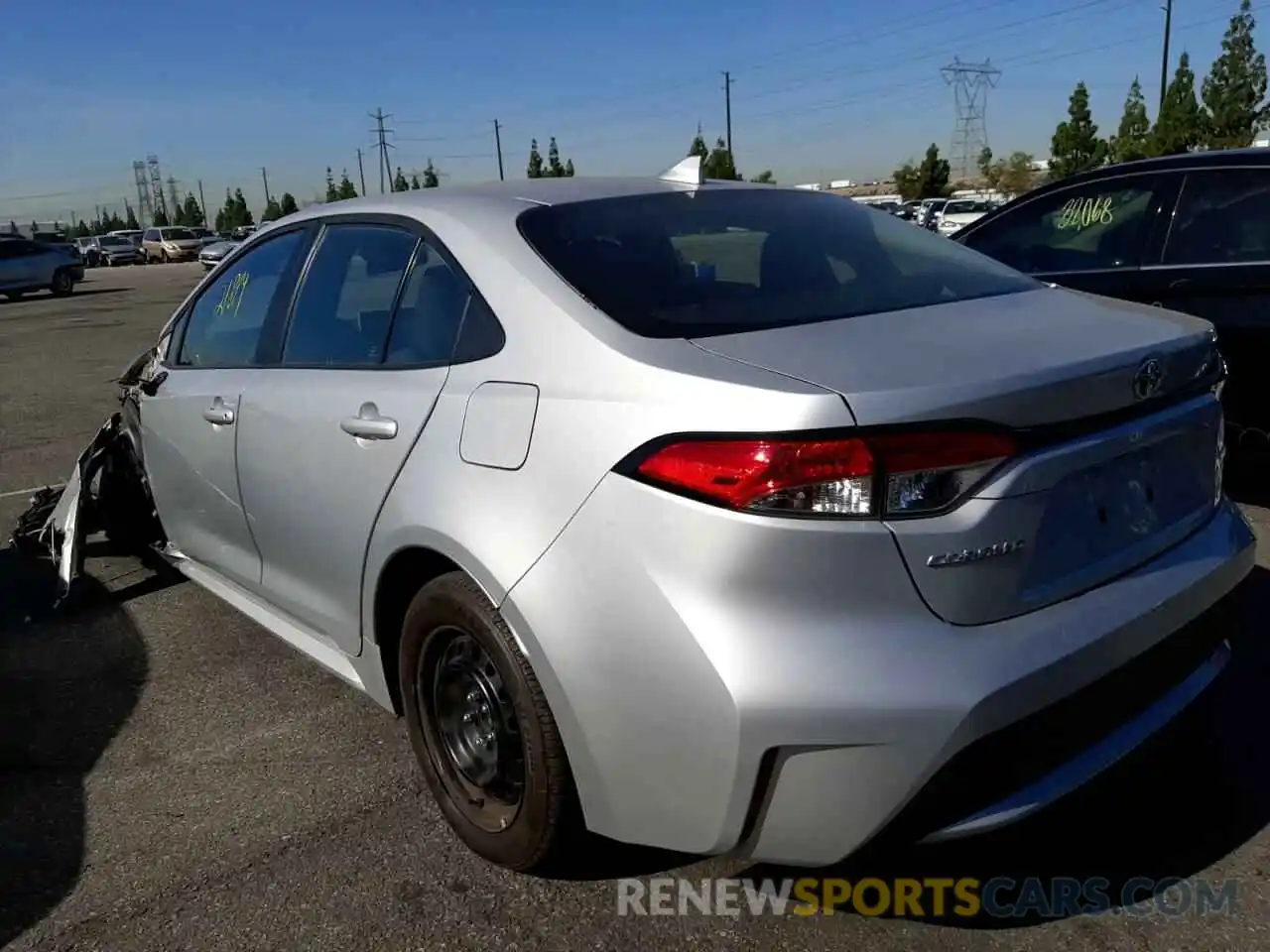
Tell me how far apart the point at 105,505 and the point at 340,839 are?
2861mm

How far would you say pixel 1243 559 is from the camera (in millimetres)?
2545

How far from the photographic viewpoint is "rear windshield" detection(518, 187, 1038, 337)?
2.45 meters

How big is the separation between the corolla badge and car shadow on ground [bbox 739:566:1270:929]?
602 millimetres

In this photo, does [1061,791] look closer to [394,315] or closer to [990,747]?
[990,747]

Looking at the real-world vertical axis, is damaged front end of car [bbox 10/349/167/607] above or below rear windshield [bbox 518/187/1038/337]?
below

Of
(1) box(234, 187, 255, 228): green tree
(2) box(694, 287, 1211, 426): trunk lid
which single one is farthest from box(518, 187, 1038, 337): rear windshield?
(1) box(234, 187, 255, 228): green tree

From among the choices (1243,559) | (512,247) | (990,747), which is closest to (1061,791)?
(990,747)

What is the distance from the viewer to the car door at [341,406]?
8.90 feet

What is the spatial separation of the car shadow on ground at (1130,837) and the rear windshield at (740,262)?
3.85ft

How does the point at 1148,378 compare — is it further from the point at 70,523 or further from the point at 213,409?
the point at 70,523

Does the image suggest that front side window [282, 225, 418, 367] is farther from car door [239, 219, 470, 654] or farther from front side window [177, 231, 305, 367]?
front side window [177, 231, 305, 367]

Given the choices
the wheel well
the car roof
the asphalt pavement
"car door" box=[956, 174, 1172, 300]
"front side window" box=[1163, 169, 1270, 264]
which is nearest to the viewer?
the asphalt pavement

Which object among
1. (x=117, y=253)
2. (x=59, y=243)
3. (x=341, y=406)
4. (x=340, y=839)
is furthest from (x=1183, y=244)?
(x=117, y=253)

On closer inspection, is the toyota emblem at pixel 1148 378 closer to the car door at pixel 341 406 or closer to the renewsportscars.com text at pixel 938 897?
the renewsportscars.com text at pixel 938 897
